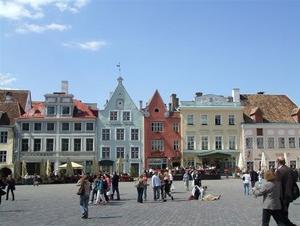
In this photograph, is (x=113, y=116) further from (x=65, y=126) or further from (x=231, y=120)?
(x=231, y=120)

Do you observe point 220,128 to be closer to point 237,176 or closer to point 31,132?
point 237,176

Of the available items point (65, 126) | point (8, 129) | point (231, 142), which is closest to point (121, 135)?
point (65, 126)

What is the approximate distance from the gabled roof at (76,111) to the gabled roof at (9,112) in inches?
42.7

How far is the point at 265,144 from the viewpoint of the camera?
62719 millimetres

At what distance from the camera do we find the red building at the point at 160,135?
6131cm

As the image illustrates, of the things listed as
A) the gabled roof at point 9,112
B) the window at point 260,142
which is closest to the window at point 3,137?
the gabled roof at point 9,112

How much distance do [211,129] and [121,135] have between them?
38.2 feet

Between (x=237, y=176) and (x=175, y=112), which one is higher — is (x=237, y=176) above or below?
below

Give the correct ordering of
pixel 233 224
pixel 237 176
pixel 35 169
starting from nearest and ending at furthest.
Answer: pixel 233 224
pixel 237 176
pixel 35 169

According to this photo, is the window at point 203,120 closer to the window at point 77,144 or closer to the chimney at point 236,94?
the chimney at point 236,94

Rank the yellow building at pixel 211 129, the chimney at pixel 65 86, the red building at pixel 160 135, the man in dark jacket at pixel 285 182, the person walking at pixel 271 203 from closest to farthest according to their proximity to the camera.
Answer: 1. the person walking at pixel 271 203
2. the man in dark jacket at pixel 285 182
3. the red building at pixel 160 135
4. the yellow building at pixel 211 129
5. the chimney at pixel 65 86

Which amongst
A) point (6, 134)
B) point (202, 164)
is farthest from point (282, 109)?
point (6, 134)

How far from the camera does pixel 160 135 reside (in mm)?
61875

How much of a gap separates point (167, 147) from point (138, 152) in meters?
3.79
